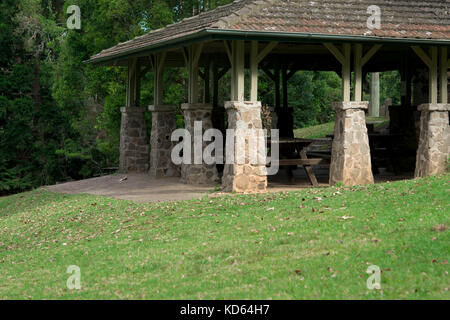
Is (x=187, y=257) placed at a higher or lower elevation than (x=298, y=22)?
lower

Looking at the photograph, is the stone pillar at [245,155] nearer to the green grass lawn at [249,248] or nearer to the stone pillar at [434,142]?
the green grass lawn at [249,248]

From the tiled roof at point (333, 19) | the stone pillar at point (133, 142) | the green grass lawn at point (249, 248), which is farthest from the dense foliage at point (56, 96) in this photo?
the green grass lawn at point (249, 248)

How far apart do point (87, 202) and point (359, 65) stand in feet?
22.8

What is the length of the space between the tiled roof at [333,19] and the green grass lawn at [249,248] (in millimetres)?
3436

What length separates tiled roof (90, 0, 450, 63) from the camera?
1448 cm

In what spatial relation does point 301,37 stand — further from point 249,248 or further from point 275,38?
point 249,248

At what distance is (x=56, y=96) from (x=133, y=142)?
8763 millimetres

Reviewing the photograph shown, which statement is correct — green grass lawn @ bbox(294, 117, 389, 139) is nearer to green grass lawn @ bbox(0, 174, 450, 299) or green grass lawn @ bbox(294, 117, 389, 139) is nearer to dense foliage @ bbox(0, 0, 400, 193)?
dense foliage @ bbox(0, 0, 400, 193)

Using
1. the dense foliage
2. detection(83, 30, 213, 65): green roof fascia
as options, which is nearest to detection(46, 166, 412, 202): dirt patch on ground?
detection(83, 30, 213, 65): green roof fascia

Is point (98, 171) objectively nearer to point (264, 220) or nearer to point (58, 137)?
point (58, 137)

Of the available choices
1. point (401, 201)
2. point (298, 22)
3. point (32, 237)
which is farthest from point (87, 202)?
point (401, 201)

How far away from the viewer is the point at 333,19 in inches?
612

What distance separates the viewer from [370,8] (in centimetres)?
1633

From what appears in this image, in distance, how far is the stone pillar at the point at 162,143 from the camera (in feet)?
64.6
